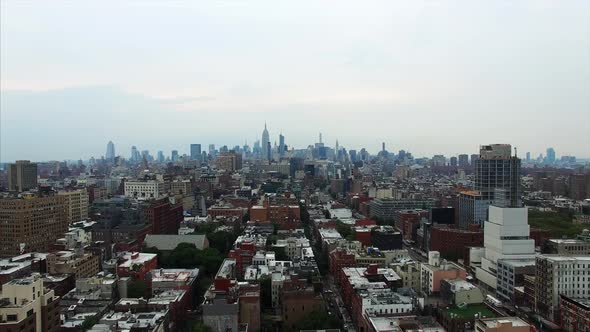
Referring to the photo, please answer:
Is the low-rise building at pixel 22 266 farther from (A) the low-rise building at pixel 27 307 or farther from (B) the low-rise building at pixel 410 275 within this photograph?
(B) the low-rise building at pixel 410 275

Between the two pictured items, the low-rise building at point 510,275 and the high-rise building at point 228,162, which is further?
the high-rise building at point 228,162

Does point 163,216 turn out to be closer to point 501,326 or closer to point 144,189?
point 144,189

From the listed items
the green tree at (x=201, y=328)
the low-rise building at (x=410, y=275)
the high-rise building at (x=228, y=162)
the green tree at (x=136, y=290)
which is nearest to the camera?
the green tree at (x=201, y=328)

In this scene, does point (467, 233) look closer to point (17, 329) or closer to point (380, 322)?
point (380, 322)

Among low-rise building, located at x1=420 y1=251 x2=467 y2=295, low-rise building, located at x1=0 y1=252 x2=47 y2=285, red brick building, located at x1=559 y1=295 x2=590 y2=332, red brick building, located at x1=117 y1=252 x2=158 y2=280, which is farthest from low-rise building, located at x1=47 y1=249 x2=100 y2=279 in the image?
red brick building, located at x1=559 y1=295 x2=590 y2=332

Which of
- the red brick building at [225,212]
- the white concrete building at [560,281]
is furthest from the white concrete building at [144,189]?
the white concrete building at [560,281]
